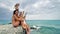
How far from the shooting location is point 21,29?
3920mm

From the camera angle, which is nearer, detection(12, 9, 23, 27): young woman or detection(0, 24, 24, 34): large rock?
detection(0, 24, 24, 34): large rock

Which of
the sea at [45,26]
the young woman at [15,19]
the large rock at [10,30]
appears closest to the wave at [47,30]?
the sea at [45,26]

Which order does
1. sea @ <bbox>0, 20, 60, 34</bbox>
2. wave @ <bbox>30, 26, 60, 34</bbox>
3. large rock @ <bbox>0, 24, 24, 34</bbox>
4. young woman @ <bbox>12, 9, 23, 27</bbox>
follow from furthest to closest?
1. wave @ <bbox>30, 26, 60, 34</bbox>
2. sea @ <bbox>0, 20, 60, 34</bbox>
3. young woman @ <bbox>12, 9, 23, 27</bbox>
4. large rock @ <bbox>0, 24, 24, 34</bbox>

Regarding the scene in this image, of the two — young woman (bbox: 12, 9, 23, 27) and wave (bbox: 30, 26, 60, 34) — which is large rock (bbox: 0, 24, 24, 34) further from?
wave (bbox: 30, 26, 60, 34)

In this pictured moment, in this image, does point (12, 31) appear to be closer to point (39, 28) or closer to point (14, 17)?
point (14, 17)

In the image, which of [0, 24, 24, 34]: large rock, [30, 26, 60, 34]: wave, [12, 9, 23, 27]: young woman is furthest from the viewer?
[30, 26, 60, 34]: wave

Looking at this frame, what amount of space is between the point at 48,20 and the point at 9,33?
4.76 ft

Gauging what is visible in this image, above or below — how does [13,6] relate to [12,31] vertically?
above

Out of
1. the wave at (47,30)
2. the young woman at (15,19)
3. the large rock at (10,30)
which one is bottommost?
the wave at (47,30)

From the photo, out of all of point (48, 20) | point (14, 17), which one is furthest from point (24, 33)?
point (48, 20)

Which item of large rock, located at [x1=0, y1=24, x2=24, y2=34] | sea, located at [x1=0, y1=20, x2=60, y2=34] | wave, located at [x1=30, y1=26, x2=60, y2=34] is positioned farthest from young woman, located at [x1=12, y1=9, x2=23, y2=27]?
wave, located at [x1=30, y1=26, x2=60, y2=34]

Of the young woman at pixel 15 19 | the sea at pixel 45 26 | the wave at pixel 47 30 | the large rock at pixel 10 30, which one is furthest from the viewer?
the wave at pixel 47 30

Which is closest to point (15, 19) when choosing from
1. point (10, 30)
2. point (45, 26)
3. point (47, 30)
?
point (10, 30)

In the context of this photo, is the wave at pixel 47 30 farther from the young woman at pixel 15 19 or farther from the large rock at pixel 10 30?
the large rock at pixel 10 30
